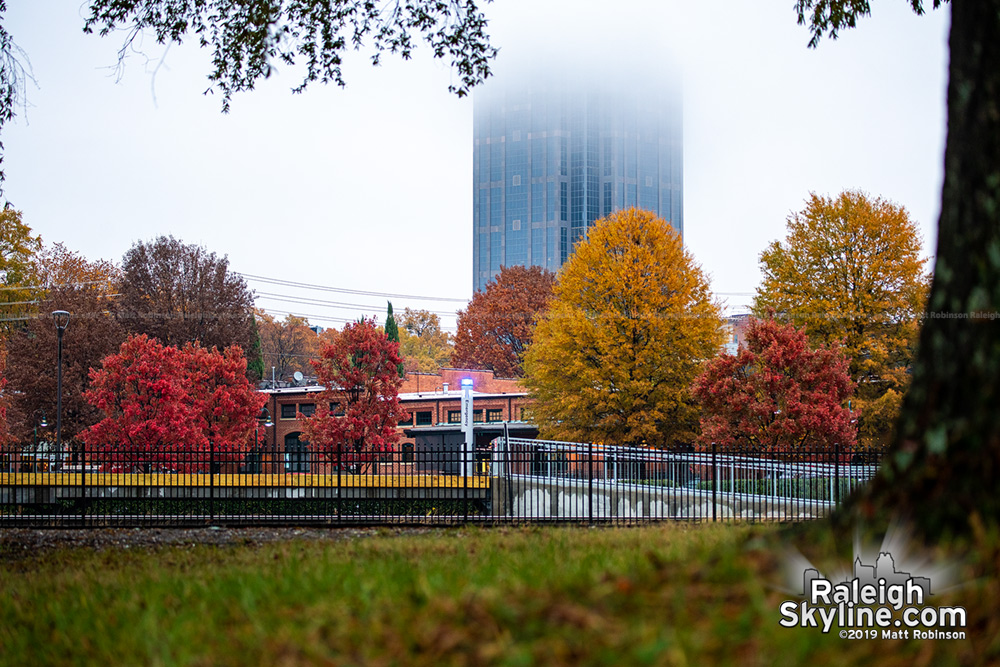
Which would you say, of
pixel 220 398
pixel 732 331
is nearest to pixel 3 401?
pixel 220 398

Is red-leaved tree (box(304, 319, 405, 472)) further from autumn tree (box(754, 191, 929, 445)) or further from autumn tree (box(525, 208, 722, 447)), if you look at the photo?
autumn tree (box(754, 191, 929, 445))

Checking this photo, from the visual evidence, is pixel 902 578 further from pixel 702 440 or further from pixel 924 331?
pixel 702 440

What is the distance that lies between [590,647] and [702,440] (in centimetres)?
2537

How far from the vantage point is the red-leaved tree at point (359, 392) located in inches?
1298

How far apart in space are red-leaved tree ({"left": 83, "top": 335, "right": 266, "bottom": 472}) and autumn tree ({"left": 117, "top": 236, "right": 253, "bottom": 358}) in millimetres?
9262

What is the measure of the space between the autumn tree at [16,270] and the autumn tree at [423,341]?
4857 centimetres

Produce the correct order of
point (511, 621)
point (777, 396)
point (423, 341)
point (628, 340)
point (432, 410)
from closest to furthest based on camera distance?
point (511, 621) → point (777, 396) → point (628, 340) → point (432, 410) → point (423, 341)

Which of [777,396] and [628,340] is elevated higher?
[628,340]

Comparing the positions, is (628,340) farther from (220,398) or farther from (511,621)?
(511,621)

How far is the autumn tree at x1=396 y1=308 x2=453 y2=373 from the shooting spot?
10288 centimetres

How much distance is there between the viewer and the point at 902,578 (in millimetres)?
4105

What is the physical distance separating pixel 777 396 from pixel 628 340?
267 inches

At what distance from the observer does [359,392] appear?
34.1 m

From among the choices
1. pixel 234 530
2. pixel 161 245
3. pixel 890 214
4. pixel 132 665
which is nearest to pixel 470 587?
pixel 132 665
